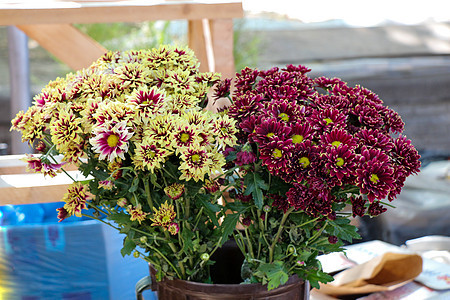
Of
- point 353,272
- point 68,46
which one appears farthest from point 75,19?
point 353,272

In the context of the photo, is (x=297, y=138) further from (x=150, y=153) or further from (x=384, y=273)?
(x=384, y=273)

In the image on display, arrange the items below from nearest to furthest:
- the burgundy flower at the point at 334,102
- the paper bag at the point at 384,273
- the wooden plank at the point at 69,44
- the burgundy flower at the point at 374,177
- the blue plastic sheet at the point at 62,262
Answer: the burgundy flower at the point at 374,177
the burgundy flower at the point at 334,102
the blue plastic sheet at the point at 62,262
the paper bag at the point at 384,273
the wooden plank at the point at 69,44

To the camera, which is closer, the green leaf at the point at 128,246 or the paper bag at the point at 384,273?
the green leaf at the point at 128,246

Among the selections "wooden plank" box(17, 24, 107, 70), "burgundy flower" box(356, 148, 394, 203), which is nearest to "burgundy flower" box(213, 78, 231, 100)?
"burgundy flower" box(356, 148, 394, 203)

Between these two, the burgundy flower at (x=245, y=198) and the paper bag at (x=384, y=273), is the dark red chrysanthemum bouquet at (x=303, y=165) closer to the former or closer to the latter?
the burgundy flower at (x=245, y=198)

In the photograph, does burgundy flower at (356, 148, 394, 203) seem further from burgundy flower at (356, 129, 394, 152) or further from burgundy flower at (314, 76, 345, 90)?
burgundy flower at (314, 76, 345, 90)

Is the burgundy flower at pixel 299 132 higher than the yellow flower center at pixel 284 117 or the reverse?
the reverse

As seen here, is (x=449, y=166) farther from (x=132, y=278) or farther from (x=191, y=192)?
(x=191, y=192)

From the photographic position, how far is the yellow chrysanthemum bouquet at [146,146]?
21.4 inches

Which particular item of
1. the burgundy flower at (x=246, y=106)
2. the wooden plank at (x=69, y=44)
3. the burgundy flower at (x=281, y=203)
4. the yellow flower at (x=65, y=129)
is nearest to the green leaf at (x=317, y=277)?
the burgundy flower at (x=281, y=203)

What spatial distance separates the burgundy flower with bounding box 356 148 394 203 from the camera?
20.3 inches

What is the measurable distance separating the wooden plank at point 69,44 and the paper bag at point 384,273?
863mm

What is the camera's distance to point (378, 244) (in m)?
1.18

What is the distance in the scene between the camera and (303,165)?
0.53 m
